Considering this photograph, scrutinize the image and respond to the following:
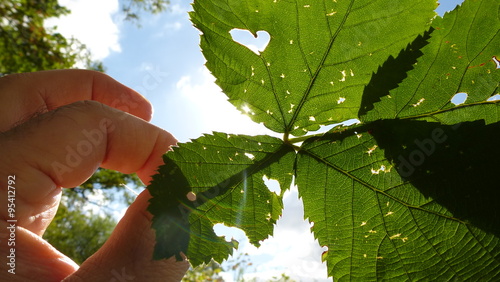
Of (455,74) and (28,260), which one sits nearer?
(455,74)

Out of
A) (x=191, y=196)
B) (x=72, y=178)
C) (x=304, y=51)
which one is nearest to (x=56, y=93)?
(x=72, y=178)

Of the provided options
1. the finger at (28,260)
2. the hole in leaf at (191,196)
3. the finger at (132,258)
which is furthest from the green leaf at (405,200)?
the finger at (28,260)

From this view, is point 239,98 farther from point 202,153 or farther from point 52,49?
point 52,49

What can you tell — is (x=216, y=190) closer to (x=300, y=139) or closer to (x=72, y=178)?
(x=300, y=139)

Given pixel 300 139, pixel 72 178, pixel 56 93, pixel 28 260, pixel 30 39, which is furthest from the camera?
pixel 30 39
